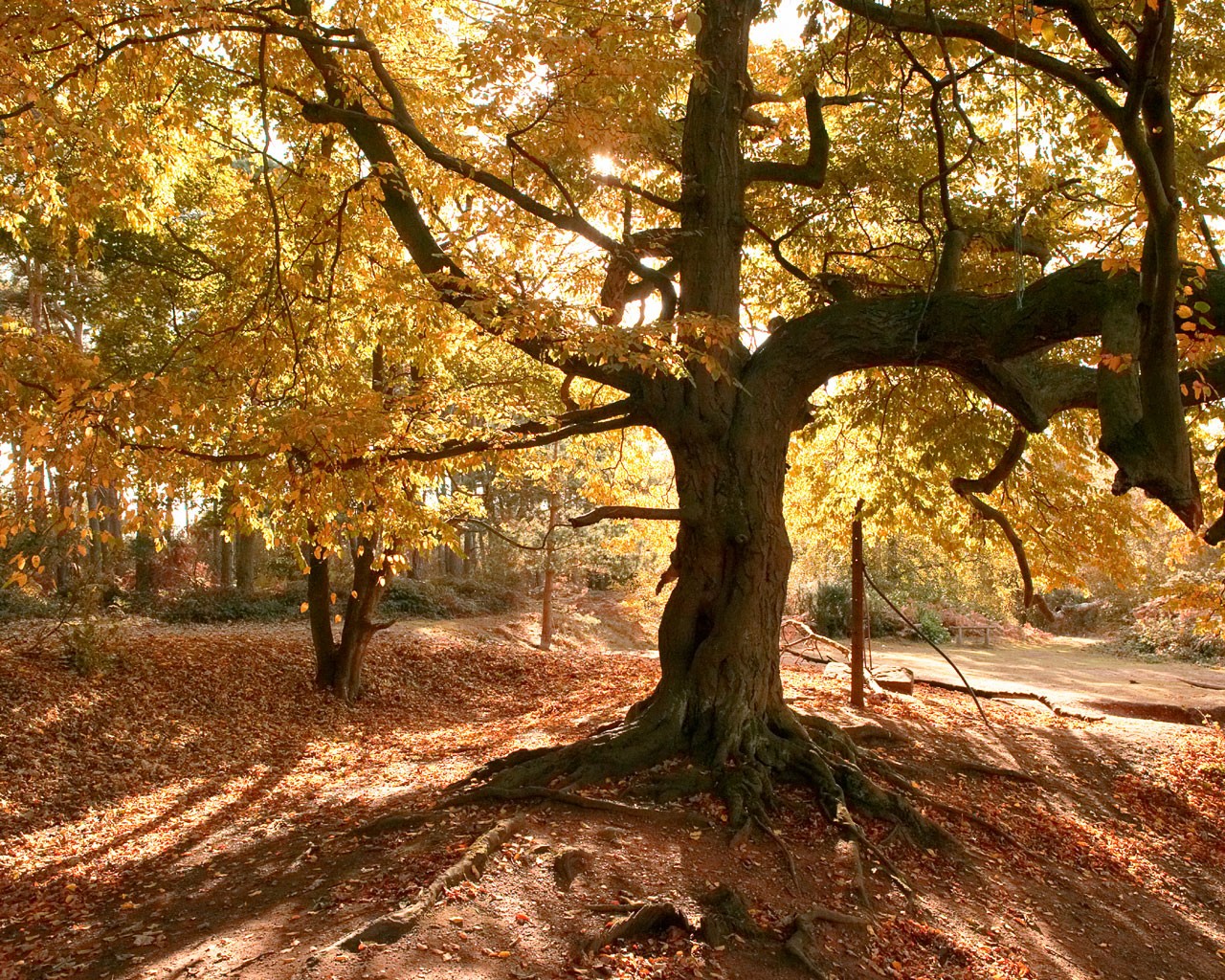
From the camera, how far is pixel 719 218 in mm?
7992

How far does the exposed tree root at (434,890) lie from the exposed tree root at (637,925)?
84 centimetres

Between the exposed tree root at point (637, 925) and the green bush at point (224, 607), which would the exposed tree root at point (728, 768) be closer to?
the exposed tree root at point (637, 925)

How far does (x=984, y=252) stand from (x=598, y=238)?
488cm

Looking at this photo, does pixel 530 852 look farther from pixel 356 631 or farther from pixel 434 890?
pixel 356 631

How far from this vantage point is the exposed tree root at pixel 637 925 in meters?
4.47

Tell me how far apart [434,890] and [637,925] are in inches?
44.8

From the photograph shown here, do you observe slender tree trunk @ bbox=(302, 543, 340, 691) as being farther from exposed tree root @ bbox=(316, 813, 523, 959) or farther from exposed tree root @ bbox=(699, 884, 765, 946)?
exposed tree root @ bbox=(699, 884, 765, 946)

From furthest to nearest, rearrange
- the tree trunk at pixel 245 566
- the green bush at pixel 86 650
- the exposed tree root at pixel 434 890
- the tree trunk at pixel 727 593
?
the tree trunk at pixel 245 566 → the green bush at pixel 86 650 → the tree trunk at pixel 727 593 → the exposed tree root at pixel 434 890

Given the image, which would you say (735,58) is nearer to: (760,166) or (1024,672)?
(760,166)

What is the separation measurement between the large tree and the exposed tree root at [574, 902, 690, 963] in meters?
1.66

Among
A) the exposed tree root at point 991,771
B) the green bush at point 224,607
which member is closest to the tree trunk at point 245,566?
the green bush at point 224,607

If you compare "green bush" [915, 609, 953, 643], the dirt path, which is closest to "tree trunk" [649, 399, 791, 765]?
the dirt path

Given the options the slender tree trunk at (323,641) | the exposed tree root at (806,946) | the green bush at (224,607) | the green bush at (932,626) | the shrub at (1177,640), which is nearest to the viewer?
the exposed tree root at (806,946)

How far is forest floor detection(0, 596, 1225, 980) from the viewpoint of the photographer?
4645 millimetres
